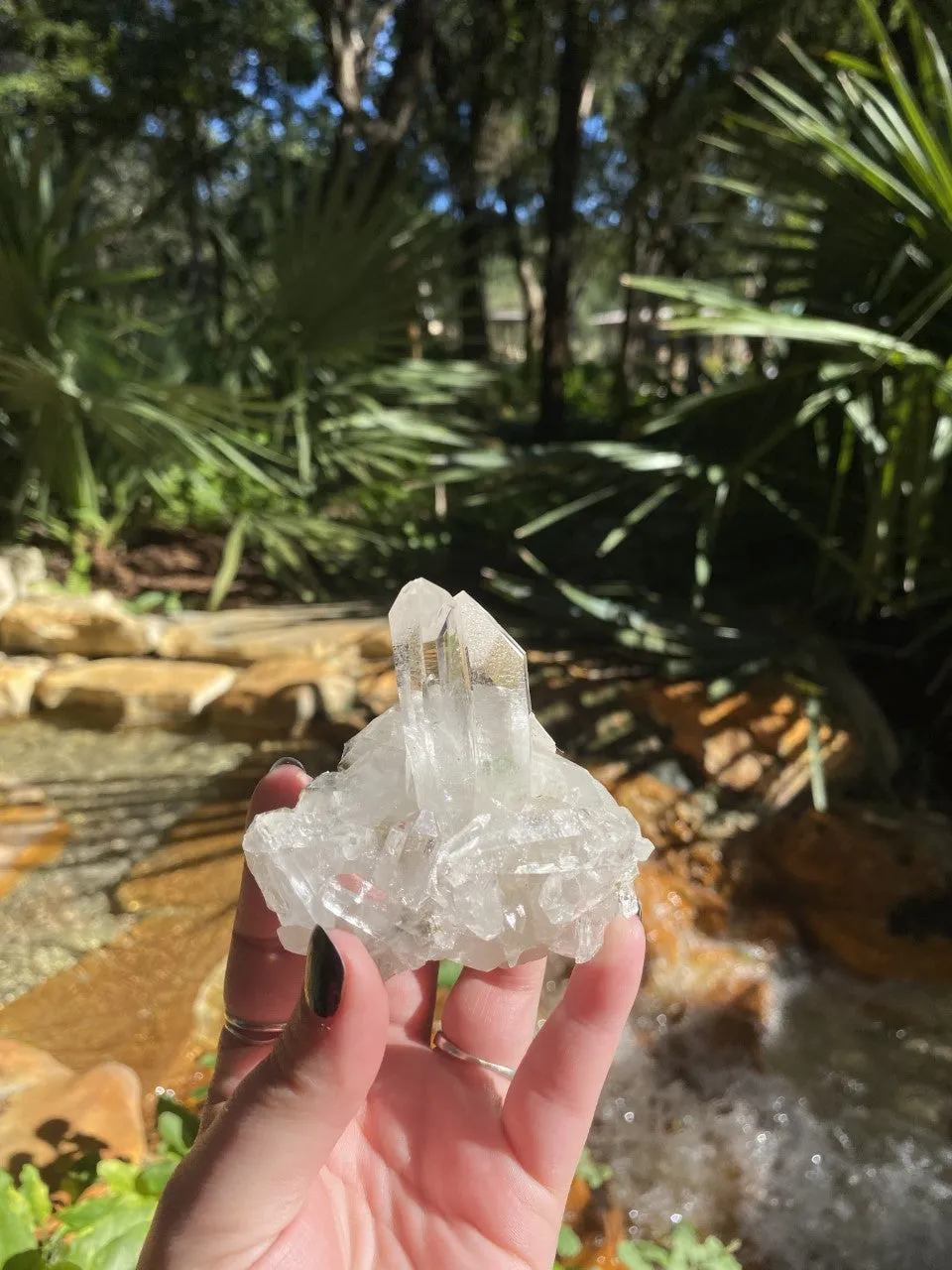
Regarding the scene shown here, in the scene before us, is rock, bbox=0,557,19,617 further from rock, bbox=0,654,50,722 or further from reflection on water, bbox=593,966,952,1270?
reflection on water, bbox=593,966,952,1270

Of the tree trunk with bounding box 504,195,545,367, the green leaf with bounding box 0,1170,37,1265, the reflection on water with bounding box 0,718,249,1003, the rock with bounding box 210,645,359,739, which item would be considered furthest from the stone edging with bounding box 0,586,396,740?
the tree trunk with bounding box 504,195,545,367

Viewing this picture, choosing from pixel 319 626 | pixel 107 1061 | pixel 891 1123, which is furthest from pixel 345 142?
pixel 891 1123

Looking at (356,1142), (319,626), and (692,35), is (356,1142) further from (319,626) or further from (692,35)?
(692,35)

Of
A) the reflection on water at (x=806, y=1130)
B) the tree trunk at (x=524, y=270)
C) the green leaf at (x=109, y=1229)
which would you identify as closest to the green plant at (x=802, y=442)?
the reflection on water at (x=806, y=1130)

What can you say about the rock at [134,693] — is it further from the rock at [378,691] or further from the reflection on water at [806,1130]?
the reflection on water at [806,1130]

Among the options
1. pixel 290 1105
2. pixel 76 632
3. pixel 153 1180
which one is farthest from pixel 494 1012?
pixel 76 632

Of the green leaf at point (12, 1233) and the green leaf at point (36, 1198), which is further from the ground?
the green leaf at point (12, 1233)
